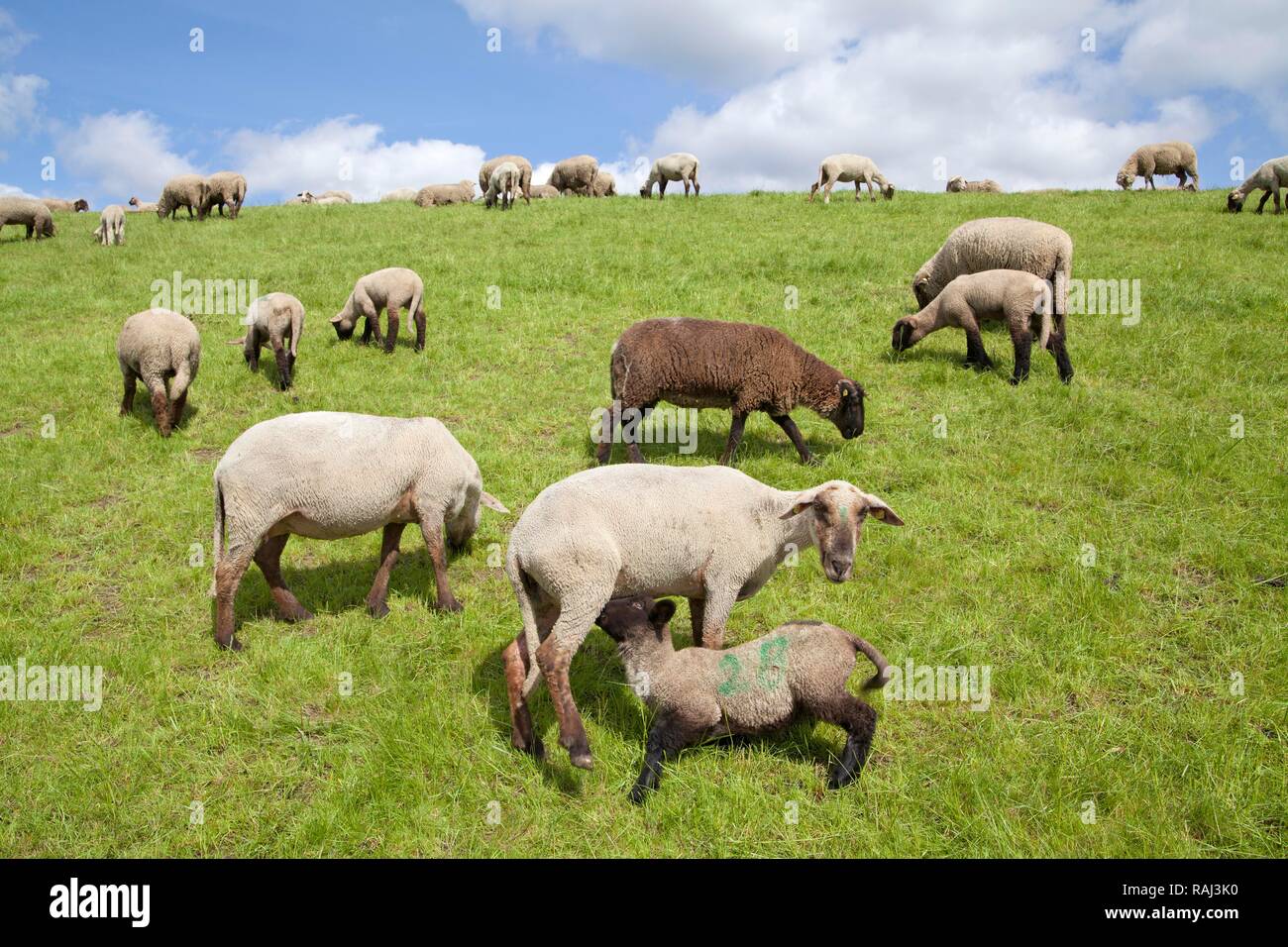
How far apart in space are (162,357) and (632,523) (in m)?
8.45

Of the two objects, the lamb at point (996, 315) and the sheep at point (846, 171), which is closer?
the lamb at point (996, 315)

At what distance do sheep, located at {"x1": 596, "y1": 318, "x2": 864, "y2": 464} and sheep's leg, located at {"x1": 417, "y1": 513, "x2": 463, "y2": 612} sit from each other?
9.80 ft

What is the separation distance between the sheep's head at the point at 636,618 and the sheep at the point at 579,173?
3353 centimetres

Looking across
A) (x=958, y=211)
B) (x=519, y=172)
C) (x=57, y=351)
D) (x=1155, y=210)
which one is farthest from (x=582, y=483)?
(x=519, y=172)

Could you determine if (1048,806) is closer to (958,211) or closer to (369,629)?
(369,629)

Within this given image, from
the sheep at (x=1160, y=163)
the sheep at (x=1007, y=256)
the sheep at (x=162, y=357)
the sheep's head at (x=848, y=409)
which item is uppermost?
the sheep at (x=1160, y=163)

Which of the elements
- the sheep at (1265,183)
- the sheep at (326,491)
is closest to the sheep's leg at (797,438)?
the sheep at (326,491)

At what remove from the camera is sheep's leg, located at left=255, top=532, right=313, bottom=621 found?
5.99 m

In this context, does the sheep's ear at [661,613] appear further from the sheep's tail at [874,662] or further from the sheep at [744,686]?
the sheep's tail at [874,662]

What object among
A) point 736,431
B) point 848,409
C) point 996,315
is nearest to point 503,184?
point 996,315

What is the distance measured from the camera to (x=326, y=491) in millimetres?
5695

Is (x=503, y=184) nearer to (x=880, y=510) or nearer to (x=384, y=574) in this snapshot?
(x=384, y=574)

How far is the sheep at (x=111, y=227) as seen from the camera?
73.9 ft

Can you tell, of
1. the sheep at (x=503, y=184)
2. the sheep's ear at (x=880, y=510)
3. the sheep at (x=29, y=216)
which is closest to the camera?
the sheep's ear at (x=880, y=510)
